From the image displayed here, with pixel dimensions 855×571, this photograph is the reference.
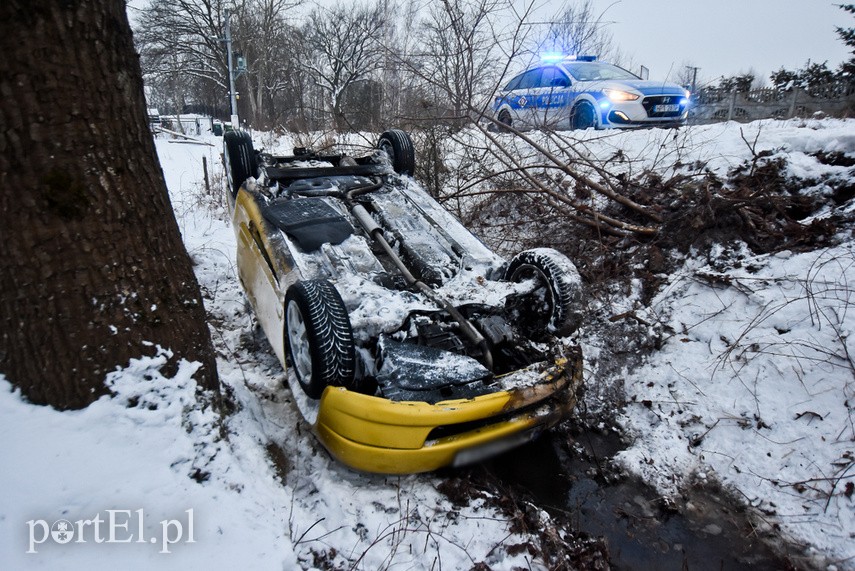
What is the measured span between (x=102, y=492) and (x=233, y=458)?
1.84 feet

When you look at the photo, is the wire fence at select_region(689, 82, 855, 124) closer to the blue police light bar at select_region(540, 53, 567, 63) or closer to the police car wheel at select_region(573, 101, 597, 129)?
the police car wheel at select_region(573, 101, 597, 129)

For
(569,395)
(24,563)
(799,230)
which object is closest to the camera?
(24,563)

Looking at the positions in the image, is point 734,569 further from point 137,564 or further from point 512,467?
point 137,564

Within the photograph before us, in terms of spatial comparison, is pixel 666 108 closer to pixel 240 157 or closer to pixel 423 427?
pixel 240 157

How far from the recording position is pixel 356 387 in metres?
2.68

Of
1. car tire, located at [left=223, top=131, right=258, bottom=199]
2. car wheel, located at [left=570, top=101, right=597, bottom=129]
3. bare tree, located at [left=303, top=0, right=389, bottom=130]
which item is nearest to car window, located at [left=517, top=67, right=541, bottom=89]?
car wheel, located at [left=570, top=101, right=597, bottom=129]

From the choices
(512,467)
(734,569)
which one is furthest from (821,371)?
(512,467)

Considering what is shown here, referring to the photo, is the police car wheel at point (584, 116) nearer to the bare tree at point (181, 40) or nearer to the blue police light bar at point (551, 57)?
the blue police light bar at point (551, 57)

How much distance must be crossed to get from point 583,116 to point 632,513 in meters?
6.37

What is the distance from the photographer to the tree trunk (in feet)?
5.37

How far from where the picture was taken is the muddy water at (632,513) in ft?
7.39

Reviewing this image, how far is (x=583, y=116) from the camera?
7.37 meters

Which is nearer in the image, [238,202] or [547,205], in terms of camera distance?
[238,202]

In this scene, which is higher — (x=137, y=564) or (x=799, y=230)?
(x=799, y=230)
